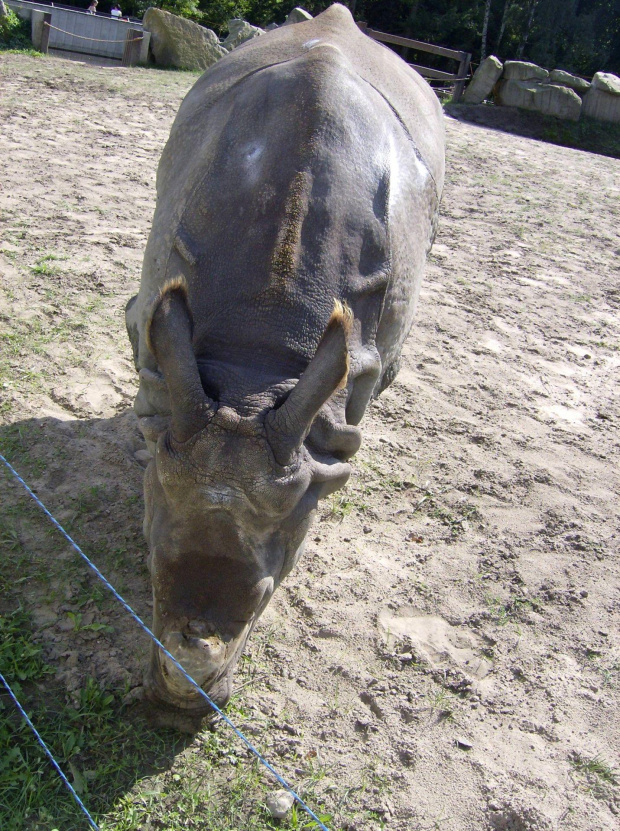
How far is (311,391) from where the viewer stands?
2.55m

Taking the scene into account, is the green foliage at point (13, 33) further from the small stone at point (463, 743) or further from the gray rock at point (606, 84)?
the small stone at point (463, 743)

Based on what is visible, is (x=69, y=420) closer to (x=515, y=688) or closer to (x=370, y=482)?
(x=370, y=482)

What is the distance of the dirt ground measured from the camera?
3.22 metres

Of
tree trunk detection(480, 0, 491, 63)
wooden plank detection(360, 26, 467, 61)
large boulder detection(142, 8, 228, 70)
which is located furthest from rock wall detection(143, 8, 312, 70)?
tree trunk detection(480, 0, 491, 63)

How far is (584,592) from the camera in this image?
4285 mm

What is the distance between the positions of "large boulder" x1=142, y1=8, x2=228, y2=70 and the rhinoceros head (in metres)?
14.5

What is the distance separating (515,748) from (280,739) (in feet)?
3.43

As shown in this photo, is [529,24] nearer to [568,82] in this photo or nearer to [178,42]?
[568,82]

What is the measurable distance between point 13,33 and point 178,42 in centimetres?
311

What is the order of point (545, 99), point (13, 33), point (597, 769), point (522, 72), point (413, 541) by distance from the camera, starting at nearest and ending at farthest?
point (597, 769) < point (413, 541) < point (13, 33) < point (545, 99) < point (522, 72)

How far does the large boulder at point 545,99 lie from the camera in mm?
17312

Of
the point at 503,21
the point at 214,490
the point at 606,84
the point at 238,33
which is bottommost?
the point at 214,490

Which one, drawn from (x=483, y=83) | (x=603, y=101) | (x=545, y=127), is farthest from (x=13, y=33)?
(x=603, y=101)

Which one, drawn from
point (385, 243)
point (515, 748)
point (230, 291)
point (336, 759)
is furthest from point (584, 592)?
point (230, 291)
